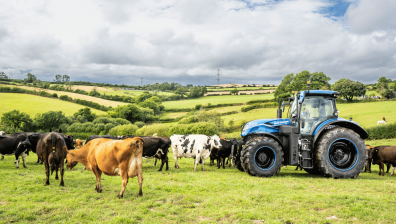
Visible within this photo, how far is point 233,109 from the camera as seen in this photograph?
6556 centimetres

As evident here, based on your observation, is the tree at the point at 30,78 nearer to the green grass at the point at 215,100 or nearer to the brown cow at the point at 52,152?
the green grass at the point at 215,100

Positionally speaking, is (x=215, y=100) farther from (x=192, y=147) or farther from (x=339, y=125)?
(x=339, y=125)

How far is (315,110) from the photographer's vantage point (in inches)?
413

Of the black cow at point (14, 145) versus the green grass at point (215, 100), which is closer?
the black cow at point (14, 145)

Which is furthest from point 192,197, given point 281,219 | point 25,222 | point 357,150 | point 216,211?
point 357,150

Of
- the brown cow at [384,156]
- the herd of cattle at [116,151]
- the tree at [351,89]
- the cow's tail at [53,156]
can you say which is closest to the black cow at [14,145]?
the herd of cattle at [116,151]

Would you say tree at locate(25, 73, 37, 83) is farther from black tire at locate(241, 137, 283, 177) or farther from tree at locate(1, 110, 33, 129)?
black tire at locate(241, 137, 283, 177)

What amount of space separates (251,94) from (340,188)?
80.2 meters

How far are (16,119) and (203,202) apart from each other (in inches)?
2684

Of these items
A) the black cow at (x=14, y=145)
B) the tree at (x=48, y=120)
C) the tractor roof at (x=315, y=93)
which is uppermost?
the tractor roof at (x=315, y=93)

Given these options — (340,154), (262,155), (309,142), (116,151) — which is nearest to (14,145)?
(116,151)

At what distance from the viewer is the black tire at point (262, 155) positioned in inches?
374

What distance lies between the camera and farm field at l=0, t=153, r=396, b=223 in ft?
17.8

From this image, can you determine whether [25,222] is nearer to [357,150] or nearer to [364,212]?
[364,212]
